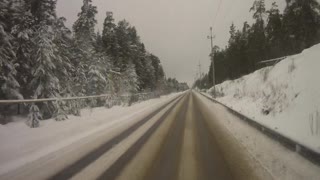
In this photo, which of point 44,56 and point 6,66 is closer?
point 6,66

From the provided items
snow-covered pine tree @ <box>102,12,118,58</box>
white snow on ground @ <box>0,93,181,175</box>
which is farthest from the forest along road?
snow-covered pine tree @ <box>102,12,118,58</box>

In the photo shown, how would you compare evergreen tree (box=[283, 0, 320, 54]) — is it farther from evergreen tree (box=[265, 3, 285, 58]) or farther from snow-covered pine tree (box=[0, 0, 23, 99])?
snow-covered pine tree (box=[0, 0, 23, 99])

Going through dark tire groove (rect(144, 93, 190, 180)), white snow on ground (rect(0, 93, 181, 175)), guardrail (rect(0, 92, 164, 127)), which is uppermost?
guardrail (rect(0, 92, 164, 127))

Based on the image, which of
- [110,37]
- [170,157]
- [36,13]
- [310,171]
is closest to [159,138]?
[170,157]

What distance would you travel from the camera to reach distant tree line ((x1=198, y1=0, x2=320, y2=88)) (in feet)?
167

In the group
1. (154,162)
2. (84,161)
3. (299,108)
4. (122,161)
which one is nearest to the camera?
(154,162)

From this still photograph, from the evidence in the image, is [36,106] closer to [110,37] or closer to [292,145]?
[292,145]

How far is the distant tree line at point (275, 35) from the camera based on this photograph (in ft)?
167

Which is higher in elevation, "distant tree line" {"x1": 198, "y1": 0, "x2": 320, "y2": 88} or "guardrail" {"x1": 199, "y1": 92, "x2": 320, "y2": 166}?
"distant tree line" {"x1": 198, "y1": 0, "x2": 320, "y2": 88}

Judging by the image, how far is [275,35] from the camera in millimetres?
63750

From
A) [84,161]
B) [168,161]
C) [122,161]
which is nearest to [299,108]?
[168,161]

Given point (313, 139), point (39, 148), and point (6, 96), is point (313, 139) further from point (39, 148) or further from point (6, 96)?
point (6, 96)

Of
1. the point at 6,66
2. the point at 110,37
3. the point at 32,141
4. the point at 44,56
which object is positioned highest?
the point at 110,37

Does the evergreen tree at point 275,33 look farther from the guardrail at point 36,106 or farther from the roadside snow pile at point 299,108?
the roadside snow pile at point 299,108
